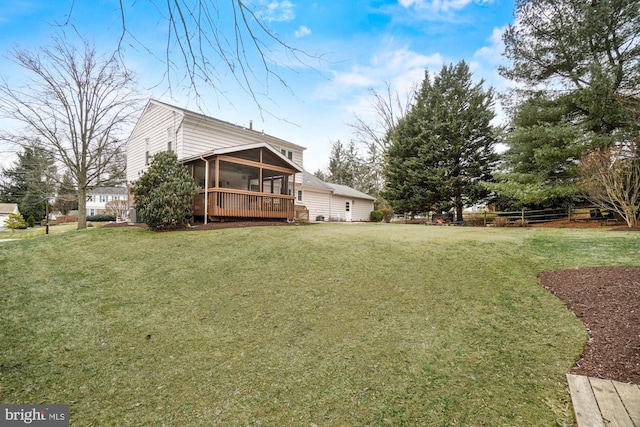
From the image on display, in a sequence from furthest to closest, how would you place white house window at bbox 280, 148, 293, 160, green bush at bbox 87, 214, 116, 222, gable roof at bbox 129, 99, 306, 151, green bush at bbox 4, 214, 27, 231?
green bush at bbox 87, 214, 116, 222 < white house window at bbox 280, 148, 293, 160 < green bush at bbox 4, 214, 27, 231 < gable roof at bbox 129, 99, 306, 151

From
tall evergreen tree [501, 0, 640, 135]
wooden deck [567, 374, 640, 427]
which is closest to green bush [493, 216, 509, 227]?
tall evergreen tree [501, 0, 640, 135]

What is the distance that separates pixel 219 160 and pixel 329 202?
1245 centimetres

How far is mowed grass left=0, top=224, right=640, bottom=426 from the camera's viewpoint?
2184 millimetres

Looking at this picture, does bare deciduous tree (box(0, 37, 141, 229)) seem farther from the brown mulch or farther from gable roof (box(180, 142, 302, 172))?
the brown mulch

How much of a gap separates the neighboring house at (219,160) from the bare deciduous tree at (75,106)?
6.23ft

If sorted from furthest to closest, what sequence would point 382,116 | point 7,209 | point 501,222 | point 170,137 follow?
point 7,209
point 382,116
point 501,222
point 170,137

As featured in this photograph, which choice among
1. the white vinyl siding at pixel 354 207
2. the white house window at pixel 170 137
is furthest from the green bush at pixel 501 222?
the white house window at pixel 170 137

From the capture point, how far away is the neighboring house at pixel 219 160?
1161cm

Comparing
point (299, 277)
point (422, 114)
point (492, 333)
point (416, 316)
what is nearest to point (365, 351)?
point (416, 316)

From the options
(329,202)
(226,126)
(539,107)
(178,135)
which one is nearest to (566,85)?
(539,107)

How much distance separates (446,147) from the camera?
17.8 m

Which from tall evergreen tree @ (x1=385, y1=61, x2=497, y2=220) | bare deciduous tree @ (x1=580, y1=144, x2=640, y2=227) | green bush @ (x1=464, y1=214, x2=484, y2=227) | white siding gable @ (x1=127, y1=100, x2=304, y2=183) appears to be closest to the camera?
bare deciduous tree @ (x1=580, y1=144, x2=640, y2=227)

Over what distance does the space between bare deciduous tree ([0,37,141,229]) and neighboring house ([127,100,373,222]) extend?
6.23 feet

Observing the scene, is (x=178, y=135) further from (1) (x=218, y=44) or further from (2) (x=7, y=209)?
(2) (x=7, y=209)
